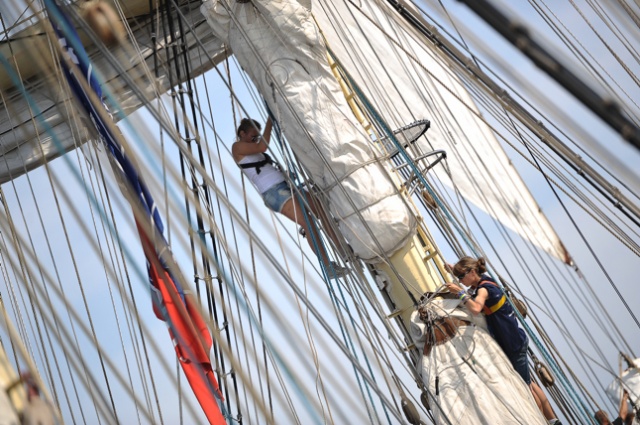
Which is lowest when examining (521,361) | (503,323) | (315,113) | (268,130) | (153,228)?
(521,361)

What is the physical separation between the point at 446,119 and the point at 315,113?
3.04 meters

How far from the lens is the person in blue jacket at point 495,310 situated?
15.8 feet

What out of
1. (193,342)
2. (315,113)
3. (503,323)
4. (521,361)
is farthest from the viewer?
(315,113)

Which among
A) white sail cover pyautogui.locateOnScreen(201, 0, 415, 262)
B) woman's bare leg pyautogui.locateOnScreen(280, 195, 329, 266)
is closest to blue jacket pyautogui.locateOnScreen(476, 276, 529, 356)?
white sail cover pyautogui.locateOnScreen(201, 0, 415, 262)

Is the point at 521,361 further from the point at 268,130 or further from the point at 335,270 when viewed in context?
the point at 268,130

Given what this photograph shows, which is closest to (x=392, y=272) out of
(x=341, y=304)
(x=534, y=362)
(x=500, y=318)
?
(x=341, y=304)

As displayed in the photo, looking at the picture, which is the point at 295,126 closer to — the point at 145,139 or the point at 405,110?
the point at 145,139

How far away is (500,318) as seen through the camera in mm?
5023

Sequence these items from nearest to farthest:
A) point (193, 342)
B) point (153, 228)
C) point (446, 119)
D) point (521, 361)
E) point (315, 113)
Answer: point (153, 228) → point (193, 342) → point (521, 361) → point (315, 113) → point (446, 119)

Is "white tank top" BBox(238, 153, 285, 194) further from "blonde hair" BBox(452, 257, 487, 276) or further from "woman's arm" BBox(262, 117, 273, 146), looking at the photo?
"blonde hair" BBox(452, 257, 487, 276)

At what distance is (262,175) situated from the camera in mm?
5836

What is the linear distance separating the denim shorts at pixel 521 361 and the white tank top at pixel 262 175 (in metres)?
1.80

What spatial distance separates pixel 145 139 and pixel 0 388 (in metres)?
1.69

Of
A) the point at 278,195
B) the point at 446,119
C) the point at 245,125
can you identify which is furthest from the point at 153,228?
the point at 446,119
